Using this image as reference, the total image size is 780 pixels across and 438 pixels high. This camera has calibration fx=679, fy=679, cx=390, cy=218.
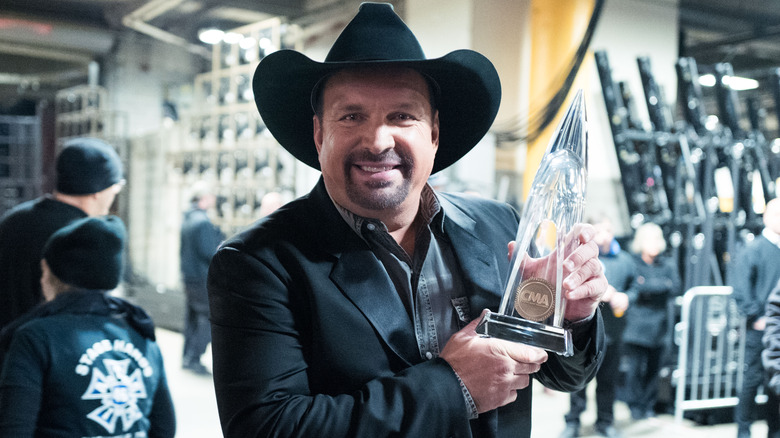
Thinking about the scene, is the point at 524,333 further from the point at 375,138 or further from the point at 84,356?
the point at 84,356

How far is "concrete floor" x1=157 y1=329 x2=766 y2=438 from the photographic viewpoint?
4.44 metres

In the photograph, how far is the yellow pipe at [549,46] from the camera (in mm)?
5219

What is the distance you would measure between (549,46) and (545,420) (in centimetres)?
284

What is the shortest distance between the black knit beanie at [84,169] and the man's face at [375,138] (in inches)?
63.4

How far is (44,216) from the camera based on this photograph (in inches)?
91.8

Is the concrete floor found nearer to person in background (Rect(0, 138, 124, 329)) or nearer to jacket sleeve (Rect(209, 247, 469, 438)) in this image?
person in background (Rect(0, 138, 124, 329))

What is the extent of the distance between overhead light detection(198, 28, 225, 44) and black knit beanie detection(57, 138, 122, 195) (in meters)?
4.95

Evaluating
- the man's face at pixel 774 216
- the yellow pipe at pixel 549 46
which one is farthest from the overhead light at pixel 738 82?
the man's face at pixel 774 216

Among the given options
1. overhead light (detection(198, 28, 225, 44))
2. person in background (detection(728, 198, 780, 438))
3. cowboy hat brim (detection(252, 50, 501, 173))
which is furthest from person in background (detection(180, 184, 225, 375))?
cowboy hat brim (detection(252, 50, 501, 173))

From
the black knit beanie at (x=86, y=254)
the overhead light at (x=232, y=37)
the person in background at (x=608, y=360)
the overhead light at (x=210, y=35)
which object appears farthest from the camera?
the overhead light at (x=210, y=35)

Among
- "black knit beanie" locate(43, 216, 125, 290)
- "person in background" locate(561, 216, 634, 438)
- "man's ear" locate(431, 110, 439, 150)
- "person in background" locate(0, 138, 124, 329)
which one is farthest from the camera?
"person in background" locate(561, 216, 634, 438)

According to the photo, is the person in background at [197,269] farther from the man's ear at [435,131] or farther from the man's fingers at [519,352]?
the man's fingers at [519,352]

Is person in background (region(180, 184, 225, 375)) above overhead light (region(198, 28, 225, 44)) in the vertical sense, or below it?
below

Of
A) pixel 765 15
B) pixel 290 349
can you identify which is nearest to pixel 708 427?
pixel 765 15
